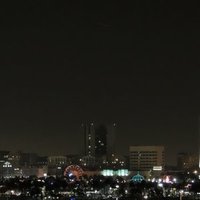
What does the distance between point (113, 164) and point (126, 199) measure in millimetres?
74878

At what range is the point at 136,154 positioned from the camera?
406 feet

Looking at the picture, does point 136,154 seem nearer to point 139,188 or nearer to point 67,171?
point 67,171

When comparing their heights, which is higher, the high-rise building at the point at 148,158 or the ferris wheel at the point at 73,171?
the high-rise building at the point at 148,158

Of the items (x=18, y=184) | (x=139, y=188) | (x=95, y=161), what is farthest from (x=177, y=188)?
(x=95, y=161)

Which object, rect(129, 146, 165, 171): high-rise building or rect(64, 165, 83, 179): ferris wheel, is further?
rect(129, 146, 165, 171): high-rise building

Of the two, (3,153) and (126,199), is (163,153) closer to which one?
(3,153)

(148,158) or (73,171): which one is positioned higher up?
(148,158)

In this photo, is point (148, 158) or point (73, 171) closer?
point (73, 171)

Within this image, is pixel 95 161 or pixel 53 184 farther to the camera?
pixel 95 161

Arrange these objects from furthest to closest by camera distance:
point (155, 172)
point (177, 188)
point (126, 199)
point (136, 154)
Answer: point (136, 154) < point (155, 172) < point (177, 188) < point (126, 199)

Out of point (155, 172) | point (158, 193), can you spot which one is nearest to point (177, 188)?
point (158, 193)

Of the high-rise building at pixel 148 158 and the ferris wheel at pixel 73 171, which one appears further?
the high-rise building at pixel 148 158

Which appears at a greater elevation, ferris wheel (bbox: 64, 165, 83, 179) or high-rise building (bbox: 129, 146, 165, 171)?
high-rise building (bbox: 129, 146, 165, 171)

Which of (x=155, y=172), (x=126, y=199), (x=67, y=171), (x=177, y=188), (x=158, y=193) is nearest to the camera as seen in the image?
(x=126, y=199)
